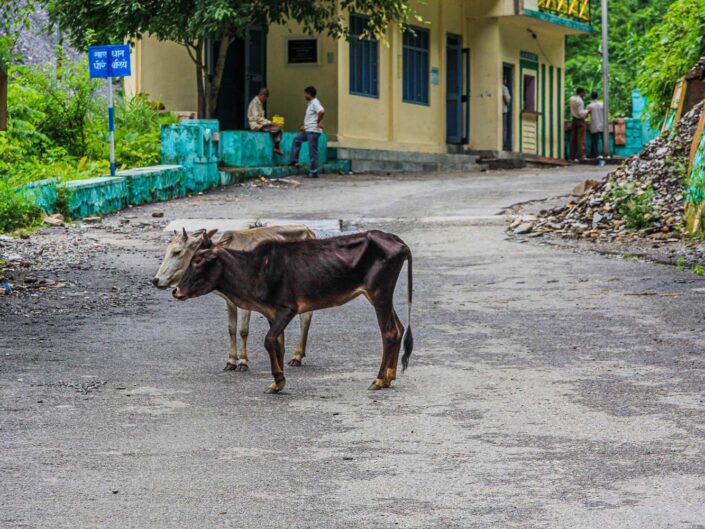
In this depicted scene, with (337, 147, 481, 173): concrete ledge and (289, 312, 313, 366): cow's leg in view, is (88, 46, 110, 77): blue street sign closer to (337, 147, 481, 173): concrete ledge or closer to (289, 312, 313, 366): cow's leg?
(337, 147, 481, 173): concrete ledge

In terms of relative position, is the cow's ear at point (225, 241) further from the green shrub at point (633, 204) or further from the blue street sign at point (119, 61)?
the blue street sign at point (119, 61)

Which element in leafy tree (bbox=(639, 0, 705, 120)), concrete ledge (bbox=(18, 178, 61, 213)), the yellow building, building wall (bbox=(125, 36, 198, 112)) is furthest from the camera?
building wall (bbox=(125, 36, 198, 112))

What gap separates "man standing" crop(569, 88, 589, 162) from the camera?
35.4 metres

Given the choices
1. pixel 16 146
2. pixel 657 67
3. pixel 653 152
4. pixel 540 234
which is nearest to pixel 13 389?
pixel 540 234

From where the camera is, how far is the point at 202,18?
23.7 metres

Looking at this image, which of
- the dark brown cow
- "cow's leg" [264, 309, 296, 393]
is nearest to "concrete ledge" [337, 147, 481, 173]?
the dark brown cow

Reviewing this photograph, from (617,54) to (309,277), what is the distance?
4438 cm

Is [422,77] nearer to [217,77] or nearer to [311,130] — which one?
[311,130]

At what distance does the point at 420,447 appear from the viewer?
6.38 metres

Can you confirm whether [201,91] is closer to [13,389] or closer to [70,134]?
[70,134]

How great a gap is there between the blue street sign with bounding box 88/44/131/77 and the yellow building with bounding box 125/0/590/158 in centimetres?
702

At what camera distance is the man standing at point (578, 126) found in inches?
1393

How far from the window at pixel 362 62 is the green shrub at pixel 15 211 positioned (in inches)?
435

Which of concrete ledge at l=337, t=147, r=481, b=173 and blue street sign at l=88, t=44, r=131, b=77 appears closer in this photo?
blue street sign at l=88, t=44, r=131, b=77
